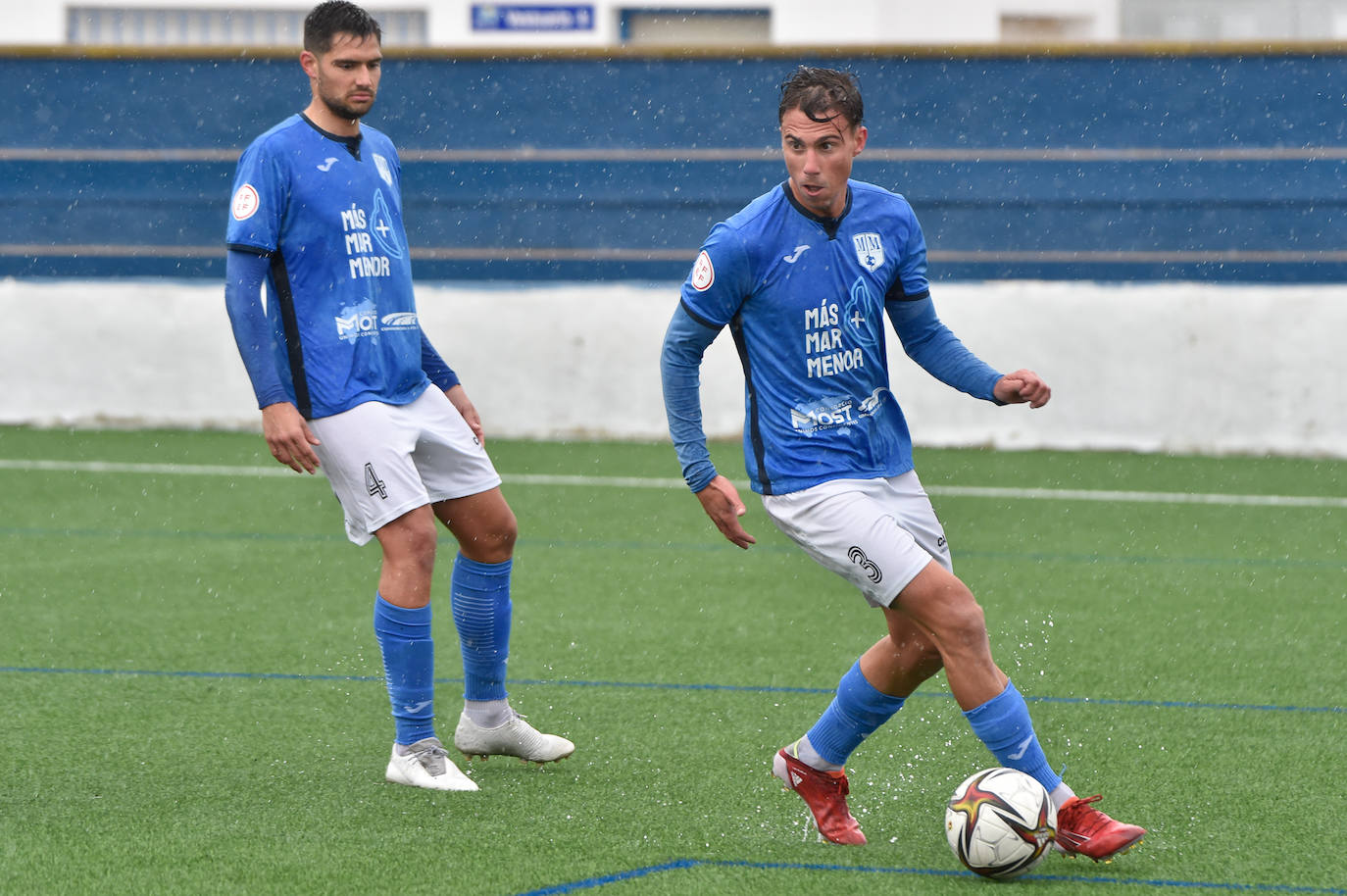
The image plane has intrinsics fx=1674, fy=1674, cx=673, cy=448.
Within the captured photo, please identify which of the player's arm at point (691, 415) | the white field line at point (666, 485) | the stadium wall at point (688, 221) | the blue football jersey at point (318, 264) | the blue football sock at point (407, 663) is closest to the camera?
the player's arm at point (691, 415)

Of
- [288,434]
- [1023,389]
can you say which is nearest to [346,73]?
[288,434]

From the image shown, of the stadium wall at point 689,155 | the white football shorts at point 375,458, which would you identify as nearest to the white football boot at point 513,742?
the white football shorts at point 375,458

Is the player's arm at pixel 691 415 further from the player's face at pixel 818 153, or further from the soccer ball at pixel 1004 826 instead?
the soccer ball at pixel 1004 826

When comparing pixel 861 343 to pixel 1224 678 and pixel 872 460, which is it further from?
pixel 1224 678

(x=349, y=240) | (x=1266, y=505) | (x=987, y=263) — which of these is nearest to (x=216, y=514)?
(x=349, y=240)

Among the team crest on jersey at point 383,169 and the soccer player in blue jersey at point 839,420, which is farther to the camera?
the team crest on jersey at point 383,169

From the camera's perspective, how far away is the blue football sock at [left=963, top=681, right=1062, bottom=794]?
3.93m

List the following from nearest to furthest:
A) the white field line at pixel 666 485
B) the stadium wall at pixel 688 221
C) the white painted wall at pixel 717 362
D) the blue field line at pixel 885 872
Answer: the blue field line at pixel 885 872, the white field line at pixel 666 485, the white painted wall at pixel 717 362, the stadium wall at pixel 688 221

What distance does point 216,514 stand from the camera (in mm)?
9828

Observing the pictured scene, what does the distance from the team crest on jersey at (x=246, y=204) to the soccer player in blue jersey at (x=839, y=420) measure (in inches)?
48.9

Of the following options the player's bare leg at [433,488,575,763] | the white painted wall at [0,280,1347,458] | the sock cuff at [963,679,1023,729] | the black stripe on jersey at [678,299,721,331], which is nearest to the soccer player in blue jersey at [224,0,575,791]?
the player's bare leg at [433,488,575,763]

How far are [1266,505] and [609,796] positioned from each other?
6.82 m

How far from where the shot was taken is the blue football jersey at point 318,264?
4.56 metres

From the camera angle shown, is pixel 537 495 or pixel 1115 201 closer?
pixel 537 495
